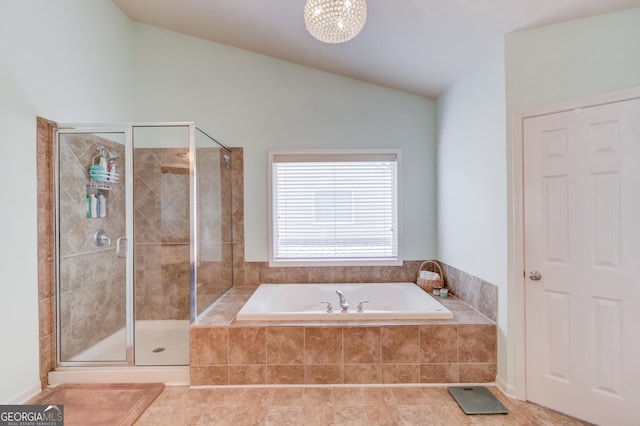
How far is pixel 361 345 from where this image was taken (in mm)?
2131

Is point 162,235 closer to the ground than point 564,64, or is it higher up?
closer to the ground

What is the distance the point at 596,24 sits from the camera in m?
1.77

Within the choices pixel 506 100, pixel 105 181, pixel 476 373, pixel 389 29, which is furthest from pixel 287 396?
pixel 389 29

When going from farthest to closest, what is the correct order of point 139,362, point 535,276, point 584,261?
point 139,362 < point 535,276 < point 584,261

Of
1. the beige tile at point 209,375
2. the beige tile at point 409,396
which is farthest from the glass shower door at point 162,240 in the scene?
the beige tile at point 409,396

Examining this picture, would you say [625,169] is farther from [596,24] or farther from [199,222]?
[199,222]

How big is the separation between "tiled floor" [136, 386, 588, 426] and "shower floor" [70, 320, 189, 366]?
0.28 metres

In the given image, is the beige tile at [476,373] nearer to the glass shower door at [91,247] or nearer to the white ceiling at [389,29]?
the white ceiling at [389,29]

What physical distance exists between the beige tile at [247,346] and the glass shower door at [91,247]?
2.97ft

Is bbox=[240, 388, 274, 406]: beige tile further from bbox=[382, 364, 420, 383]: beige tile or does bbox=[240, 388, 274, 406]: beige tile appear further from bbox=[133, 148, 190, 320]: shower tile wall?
bbox=[133, 148, 190, 320]: shower tile wall

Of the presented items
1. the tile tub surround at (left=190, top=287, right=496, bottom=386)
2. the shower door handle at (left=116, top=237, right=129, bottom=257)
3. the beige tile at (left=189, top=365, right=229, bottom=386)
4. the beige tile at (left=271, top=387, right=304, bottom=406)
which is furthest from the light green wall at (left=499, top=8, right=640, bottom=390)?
the shower door handle at (left=116, top=237, right=129, bottom=257)

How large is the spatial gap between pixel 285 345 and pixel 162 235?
1.59 meters

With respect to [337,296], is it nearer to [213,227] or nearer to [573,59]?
[213,227]

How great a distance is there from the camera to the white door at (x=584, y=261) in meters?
1.68
